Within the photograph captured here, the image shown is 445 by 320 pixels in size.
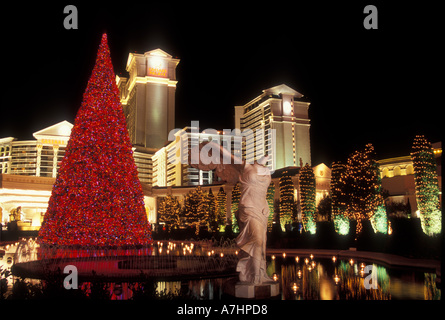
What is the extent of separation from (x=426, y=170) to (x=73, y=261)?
19323 millimetres

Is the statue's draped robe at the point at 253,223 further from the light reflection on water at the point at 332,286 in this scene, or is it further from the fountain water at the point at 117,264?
the fountain water at the point at 117,264

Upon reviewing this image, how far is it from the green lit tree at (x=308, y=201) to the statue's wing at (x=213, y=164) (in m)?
21.2

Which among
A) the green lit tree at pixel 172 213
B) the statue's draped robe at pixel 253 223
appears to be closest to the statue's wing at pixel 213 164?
the statue's draped robe at pixel 253 223

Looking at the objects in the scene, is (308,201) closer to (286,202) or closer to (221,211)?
(286,202)

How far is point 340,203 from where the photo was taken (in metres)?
25.2

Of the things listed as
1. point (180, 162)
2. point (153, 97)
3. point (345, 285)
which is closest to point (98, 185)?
point (345, 285)

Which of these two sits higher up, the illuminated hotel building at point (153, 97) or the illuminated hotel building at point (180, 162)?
the illuminated hotel building at point (153, 97)

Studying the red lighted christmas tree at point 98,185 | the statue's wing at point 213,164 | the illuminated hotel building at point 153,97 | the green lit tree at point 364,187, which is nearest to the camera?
the statue's wing at point 213,164

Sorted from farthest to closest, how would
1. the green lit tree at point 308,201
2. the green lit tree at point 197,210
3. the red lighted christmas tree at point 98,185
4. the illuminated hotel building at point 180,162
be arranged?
the illuminated hotel building at point 180,162, the green lit tree at point 197,210, the green lit tree at point 308,201, the red lighted christmas tree at point 98,185

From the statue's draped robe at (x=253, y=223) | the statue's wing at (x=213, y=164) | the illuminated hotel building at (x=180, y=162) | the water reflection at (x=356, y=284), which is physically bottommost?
the water reflection at (x=356, y=284)

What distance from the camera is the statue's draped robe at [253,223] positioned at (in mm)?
6895

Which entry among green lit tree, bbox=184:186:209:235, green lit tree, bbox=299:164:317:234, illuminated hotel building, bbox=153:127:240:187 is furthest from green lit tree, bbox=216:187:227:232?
illuminated hotel building, bbox=153:127:240:187
